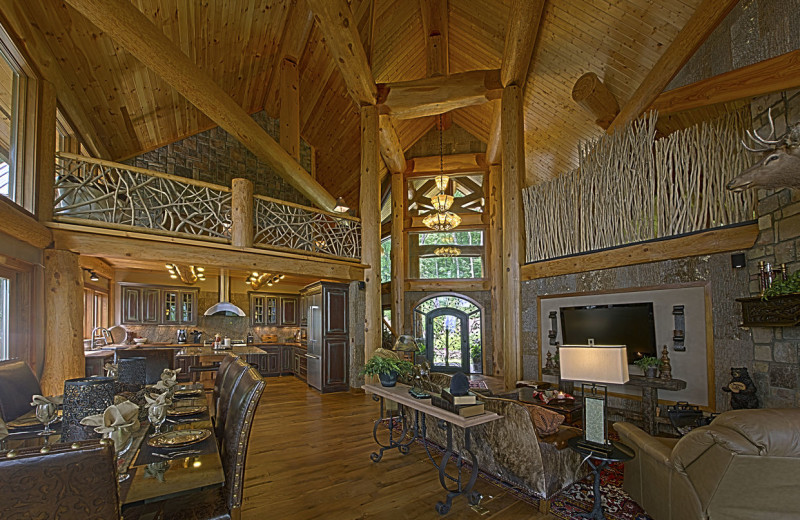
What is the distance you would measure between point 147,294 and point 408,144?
26.5ft

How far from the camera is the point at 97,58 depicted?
18.6ft

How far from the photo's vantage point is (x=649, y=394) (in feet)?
16.5

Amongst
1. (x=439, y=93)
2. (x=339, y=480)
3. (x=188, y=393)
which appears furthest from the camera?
(x=439, y=93)

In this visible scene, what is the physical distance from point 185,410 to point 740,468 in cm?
351

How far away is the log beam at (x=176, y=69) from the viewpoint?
434 centimetres

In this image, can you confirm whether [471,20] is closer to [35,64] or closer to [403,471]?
[35,64]

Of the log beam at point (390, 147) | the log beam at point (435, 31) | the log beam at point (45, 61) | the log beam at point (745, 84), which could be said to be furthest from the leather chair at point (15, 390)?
the log beam at point (435, 31)

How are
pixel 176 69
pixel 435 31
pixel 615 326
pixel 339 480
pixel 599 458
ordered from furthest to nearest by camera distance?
pixel 435 31 → pixel 615 326 → pixel 176 69 → pixel 339 480 → pixel 599 458

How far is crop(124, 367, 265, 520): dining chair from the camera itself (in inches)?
77.6

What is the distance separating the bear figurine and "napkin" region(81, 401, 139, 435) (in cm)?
524

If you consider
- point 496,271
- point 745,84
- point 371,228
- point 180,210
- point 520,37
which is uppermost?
point 520,37

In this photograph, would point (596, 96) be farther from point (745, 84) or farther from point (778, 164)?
point (778, 164)

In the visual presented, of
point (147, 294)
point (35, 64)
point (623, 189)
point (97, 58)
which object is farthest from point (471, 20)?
point (147, 294)

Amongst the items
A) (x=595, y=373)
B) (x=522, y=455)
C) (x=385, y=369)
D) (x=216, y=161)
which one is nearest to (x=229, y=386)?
(x=385, y=369)
